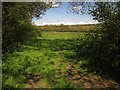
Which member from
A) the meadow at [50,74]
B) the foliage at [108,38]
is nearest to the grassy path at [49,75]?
the meadow at [50,74]

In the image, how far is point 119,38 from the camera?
11.9 m

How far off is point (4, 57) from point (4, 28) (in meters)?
1.74

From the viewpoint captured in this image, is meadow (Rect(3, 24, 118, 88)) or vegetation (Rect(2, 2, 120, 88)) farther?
vegetation (Rect(2, 2, 120, 88))

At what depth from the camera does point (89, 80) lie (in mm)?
12656

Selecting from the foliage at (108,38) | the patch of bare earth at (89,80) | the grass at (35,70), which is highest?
the foliage at (108,38)

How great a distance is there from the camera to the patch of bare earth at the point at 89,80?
12.0 m

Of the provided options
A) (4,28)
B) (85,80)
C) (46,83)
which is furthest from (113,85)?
(4,28)

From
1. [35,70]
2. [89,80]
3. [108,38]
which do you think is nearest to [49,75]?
[35,70]

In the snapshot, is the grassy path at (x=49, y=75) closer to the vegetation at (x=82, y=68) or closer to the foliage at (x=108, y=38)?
the vegetation at (x=82, y=68)

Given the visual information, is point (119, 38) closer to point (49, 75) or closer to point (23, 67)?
point (49, 75)

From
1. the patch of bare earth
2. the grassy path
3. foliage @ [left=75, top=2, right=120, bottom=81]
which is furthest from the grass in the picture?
foliage @ [left=75, top=2, right=120, bottom=81]

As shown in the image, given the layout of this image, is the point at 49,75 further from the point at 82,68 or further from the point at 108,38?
the point at 108,38

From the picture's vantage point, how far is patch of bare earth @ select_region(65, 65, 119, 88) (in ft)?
39.4

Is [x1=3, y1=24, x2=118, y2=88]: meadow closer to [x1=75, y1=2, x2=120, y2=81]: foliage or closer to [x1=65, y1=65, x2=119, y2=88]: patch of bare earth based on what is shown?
[x1=65, y1=65, x2=119, y2=88]: patch of bare earth
